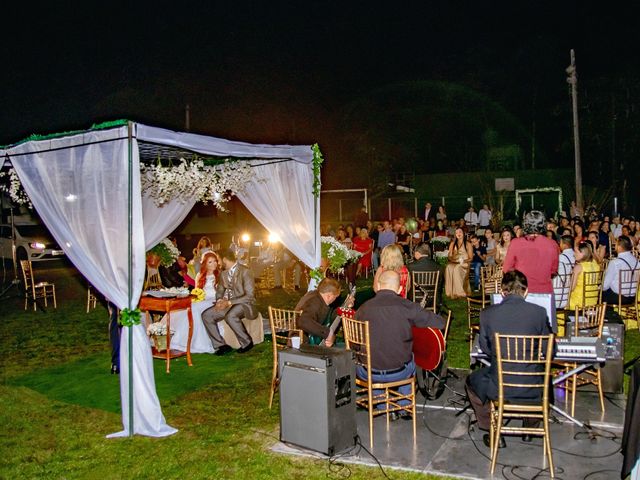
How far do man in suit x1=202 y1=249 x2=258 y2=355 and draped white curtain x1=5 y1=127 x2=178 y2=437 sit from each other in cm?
272

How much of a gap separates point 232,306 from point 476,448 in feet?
13.9

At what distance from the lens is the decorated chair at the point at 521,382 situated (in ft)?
14.5

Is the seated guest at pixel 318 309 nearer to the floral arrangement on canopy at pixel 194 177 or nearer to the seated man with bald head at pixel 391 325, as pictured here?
the seated man with bald head at pixel 391 325

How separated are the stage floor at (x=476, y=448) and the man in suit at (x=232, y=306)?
115 inches

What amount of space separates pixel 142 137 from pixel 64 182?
97 centimetres

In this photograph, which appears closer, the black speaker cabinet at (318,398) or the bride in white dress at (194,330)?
the black speaker cabinet at (318,398)

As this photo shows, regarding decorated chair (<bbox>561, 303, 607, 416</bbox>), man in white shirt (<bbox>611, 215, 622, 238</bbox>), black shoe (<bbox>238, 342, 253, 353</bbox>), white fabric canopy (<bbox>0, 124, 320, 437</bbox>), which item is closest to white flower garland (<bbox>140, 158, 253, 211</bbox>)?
white fabric canopy (<bbox>0, 124, 320, 437</bbox>)

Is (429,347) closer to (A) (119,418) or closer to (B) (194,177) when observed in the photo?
(A) (119,418)

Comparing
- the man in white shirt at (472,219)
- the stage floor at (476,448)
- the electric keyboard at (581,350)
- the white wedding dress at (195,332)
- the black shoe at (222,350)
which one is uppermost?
the man in white shirt at (472,219)

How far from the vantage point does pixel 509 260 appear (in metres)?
6.65

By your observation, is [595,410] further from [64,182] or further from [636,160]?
[636,160]

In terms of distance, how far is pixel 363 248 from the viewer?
15.2 metres

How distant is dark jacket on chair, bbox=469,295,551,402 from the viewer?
4594 millimetres

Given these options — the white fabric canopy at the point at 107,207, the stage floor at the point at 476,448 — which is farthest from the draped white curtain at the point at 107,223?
the stage floor at the point at 476,448
